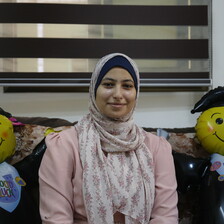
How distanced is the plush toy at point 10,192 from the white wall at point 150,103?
1.65 ft

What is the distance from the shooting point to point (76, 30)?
1760 millimetres

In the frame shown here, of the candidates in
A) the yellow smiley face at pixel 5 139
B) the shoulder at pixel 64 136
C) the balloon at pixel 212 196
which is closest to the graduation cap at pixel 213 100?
the balloon at pixel 212 196

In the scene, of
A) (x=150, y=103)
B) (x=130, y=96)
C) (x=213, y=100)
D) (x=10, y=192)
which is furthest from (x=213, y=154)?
(x=10, y=192)

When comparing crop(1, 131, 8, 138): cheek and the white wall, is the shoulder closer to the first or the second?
crop(1, 131, 8, 138): cheek

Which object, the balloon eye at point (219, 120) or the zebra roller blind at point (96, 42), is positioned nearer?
the balloon eye at point (219, 120)

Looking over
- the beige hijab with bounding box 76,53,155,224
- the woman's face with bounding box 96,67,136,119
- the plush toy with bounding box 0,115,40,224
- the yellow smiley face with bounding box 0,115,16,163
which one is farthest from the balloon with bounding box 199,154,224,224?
the yellow smiley face with bounding box 0,115,16,163

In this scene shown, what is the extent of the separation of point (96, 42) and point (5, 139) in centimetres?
83

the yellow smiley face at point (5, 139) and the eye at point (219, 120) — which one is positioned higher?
the eye at point (219, 120)

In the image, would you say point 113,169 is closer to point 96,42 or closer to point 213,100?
point 213,100

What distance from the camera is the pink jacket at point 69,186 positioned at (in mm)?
1019

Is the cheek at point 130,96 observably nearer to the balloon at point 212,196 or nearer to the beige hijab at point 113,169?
the beige hijab at point 113,169

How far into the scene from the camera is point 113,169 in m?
1.09

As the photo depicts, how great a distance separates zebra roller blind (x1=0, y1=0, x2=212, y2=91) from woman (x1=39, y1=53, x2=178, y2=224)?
649 mm

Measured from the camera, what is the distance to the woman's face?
3.60ft
